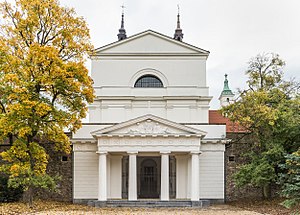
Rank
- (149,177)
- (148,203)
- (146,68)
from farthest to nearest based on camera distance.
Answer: (146,68)
(149,177)
(148,203)

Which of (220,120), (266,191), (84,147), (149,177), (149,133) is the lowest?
(266,191)

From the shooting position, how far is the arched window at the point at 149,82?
29.1 meters

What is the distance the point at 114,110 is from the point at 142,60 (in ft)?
14.1

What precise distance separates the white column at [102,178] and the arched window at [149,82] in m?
7.79

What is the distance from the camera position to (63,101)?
21188 millimetres

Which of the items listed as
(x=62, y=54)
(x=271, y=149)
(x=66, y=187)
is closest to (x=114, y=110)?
(x=66, y=187)

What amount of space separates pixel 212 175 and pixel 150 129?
212 inches

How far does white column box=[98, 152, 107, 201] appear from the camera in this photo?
2269cm

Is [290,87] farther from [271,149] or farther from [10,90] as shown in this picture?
[10,90]

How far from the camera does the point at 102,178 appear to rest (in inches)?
900

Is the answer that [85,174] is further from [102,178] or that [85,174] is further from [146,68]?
[146,68]

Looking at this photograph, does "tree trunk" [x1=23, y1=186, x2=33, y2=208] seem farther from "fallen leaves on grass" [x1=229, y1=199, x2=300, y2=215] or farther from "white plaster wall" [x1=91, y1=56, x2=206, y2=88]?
"fallen leaves on grass" [x1=229, y1=199, x2=300, y2=215]

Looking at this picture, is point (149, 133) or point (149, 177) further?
point (149, 177)

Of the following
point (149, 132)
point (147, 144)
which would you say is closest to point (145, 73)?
point (149, 132)
